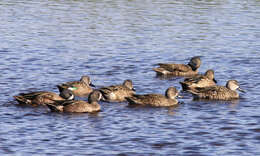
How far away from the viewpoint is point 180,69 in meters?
26.7

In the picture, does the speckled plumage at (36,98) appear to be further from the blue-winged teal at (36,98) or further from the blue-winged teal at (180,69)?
the blue-winged teal at (180,69)

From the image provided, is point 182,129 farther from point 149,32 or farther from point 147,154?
point 149,32

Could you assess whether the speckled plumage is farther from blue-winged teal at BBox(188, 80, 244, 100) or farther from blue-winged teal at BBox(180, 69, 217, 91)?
blue-winged teal at BBox(180, 69, 217, 91)

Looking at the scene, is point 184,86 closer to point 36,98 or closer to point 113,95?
point 113,95

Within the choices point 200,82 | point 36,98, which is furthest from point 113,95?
point 200,82

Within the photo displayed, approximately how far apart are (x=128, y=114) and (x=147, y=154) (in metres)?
4.11

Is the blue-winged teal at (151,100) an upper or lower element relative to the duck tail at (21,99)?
lower

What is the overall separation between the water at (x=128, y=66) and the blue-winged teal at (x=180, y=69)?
47 cm

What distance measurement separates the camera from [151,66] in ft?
89.6

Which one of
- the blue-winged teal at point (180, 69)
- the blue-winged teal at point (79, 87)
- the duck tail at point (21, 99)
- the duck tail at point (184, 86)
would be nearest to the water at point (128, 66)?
the duck tail at point (21, 99)

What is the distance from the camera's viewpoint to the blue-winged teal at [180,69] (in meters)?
26.2

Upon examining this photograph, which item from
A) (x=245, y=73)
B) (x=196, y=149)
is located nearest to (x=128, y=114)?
(x=196, y=149)

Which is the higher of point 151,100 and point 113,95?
point 113,95

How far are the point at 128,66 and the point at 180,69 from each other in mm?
1985
